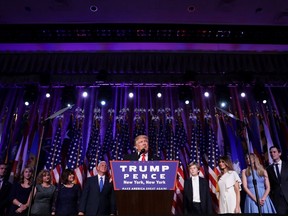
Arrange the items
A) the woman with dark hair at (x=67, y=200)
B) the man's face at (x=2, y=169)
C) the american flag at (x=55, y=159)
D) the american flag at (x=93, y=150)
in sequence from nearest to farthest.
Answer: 1. the woman with dark hair at (x=67, y=200)
2. the man's face at (x=2, y=169)
3. the american flag at (x=55, y=159)
4. the american flag at (x=93, y=150)

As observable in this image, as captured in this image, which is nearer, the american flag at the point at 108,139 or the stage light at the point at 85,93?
the american flag at the point at 108,139

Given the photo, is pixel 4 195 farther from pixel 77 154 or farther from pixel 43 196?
pixel 77 154

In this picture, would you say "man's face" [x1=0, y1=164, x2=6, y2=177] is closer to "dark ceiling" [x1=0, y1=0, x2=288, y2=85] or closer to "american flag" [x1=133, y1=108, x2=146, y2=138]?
"dark ceiling" [x1=0, y1=0, x2=288, y2=85]

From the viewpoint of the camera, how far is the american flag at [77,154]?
605 centimetres

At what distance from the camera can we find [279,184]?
196 inches

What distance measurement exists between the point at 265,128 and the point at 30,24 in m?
5.59

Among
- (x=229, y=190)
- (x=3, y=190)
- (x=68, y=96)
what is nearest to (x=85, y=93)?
(x=68, y=96)

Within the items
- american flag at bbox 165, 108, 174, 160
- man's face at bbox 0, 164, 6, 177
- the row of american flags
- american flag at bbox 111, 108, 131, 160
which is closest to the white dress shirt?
the row of american flags

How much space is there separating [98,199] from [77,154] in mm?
1895

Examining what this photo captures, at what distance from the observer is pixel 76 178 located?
6.00 meters

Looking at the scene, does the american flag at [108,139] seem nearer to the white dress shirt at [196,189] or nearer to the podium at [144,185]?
the white dress shirt at [196,189]

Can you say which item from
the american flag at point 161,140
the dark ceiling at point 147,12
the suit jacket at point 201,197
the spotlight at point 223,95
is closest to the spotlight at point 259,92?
the spotlight at point 223,95

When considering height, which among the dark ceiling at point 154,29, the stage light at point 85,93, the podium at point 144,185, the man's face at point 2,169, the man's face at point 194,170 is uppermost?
the dark ceiling at point 154,29

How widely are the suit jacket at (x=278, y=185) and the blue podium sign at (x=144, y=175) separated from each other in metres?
3.26
